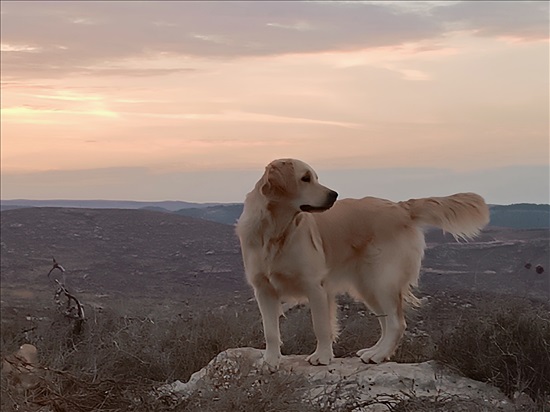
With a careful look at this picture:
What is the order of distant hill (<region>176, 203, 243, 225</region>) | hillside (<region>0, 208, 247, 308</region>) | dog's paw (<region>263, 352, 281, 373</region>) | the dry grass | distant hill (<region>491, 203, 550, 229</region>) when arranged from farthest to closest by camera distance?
distant hill (<region>176, 203, 243, 225</region>)
hillside (<region>0, 208, 247, 308</region>)
distant hill (<region>491, 203, 550, 229</region>)
dog's paw (<region>263, 352, 281, 373</region>)
the dry grass

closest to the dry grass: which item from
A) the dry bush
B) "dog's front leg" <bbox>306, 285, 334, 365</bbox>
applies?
the dry bush

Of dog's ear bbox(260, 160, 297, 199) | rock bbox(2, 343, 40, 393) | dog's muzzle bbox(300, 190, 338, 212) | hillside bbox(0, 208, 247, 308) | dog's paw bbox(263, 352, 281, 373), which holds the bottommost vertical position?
hillside bbox(0, 208, 247, 308)

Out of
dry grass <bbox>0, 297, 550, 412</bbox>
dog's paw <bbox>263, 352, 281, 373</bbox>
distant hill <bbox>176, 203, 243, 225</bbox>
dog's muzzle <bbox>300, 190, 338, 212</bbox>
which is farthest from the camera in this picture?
distant hill <bbox>176, 203, 243, 225</bbox>

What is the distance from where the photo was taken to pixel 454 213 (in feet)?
27.4

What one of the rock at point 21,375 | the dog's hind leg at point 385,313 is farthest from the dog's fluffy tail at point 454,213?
the rock at point 21,375

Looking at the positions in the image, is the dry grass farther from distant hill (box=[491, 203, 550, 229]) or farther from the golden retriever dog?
distant hill (box=[491, 203, 550, 229])

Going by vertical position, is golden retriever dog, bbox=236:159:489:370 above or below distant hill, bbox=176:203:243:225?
above

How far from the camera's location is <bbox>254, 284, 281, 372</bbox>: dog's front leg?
310 inches

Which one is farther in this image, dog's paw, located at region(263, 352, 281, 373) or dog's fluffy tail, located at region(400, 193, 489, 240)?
dog's fluffy tail, located at region(400, 193, 489, 240)

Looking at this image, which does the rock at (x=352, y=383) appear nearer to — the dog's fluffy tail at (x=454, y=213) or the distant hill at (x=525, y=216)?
the dog's fluffy tail at (x=454, y=213)

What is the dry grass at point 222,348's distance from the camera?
685 cm

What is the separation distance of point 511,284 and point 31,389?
9.22 metres

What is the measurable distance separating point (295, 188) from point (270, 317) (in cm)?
125

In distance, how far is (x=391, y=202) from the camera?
330 inches
